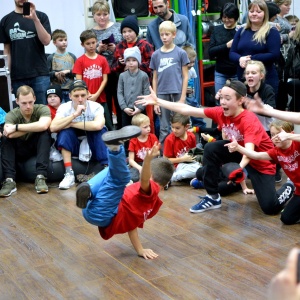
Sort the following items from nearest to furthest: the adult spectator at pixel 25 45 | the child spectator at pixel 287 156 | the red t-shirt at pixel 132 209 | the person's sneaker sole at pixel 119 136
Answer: the person's sneaker sole at pixel 119 136
the red t-shirt at pixel 132 209
the child spectator at pixel 287 156
the adult spectator at pixel 25 45

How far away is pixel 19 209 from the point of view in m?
3.84

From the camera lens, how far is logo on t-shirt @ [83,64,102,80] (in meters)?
5.18

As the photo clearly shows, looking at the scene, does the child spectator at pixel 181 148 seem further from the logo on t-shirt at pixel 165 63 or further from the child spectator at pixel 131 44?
the child spectator at pixel 131 44

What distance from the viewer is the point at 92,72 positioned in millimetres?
5184

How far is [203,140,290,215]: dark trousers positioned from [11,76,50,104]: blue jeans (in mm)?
2137

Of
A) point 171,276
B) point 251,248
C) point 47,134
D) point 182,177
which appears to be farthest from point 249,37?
point 171,276

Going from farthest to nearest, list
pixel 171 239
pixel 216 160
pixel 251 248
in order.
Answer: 1. pixel 216 160
2. pixel 171 239
3. pixel 251 248

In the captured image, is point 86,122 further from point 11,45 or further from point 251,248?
point 251,248

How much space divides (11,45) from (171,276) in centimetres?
334

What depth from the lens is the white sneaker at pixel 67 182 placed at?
4.33 metres

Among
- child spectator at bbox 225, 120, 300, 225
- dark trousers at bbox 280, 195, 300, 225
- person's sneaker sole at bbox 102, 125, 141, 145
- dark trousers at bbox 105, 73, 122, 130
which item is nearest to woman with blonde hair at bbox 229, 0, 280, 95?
child spectator at bbox 225, 120, 300, 225

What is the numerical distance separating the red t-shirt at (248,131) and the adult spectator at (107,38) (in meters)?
2.02

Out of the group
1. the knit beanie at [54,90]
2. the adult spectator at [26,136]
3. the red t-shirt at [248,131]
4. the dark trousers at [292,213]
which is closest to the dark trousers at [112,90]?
the knit beanie at [54,90]

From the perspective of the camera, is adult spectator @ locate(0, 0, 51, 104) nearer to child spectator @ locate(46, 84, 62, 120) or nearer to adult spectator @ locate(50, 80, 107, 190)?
child spectator @ locate(46, 84, 62, 120)
